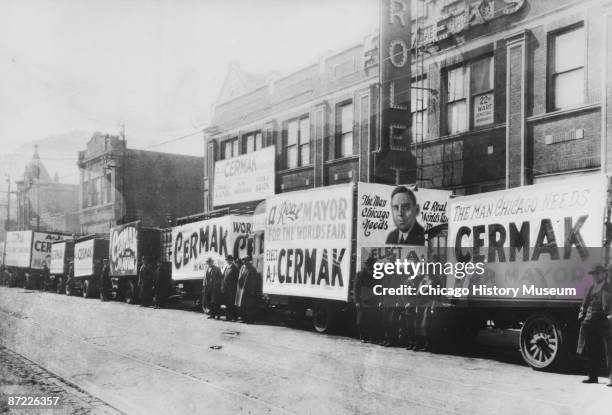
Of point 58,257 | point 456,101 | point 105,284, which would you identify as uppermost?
point 456,101

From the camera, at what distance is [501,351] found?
39.6 ft

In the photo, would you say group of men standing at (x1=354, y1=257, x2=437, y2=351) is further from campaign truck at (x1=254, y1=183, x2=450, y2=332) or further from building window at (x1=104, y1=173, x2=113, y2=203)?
building window at (x1=104, y1=173, x2=113, y2=203)

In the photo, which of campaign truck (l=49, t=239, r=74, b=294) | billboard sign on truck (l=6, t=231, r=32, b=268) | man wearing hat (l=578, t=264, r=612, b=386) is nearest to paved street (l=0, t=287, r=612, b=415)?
man wearing hat (l=578, t=264, r=612, b=386)

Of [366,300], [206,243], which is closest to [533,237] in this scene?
[366,300]

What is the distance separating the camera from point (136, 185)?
148 feet

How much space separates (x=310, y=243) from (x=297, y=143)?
12.4m

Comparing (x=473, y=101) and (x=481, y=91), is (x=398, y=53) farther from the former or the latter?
(x=481, y=91)

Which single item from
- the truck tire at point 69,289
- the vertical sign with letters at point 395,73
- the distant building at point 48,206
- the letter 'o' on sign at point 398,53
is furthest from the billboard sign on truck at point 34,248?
the letter 'o' on sign at point 398,53

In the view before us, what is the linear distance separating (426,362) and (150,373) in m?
4.34

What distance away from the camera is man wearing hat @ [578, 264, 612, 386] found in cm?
843

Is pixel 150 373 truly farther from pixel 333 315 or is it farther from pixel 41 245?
pixel 41 245

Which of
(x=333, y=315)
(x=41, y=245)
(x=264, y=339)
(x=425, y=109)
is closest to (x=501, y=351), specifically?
(x=333, y=315)

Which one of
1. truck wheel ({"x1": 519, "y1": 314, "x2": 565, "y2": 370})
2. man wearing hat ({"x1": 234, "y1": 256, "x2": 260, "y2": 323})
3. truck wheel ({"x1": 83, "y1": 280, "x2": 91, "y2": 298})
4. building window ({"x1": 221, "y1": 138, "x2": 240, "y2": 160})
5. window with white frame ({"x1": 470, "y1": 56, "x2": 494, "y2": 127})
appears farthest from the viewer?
building window ({"x1": 221, "y1": 138, "x2": 240, "y2": 160})

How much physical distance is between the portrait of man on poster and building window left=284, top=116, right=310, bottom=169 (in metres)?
12.4
